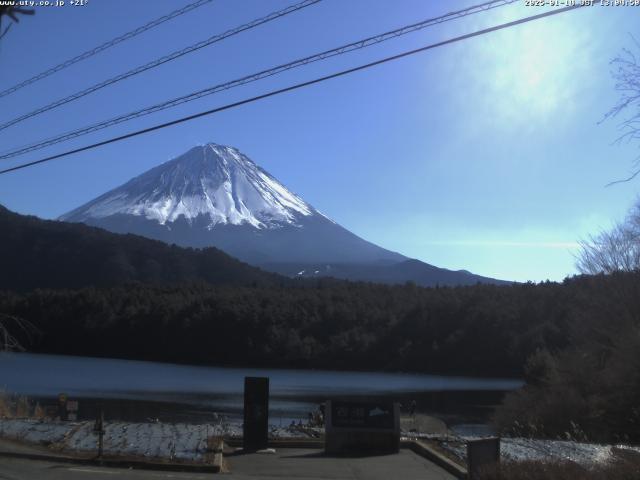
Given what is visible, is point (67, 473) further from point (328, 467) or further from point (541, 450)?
point (541, 450)

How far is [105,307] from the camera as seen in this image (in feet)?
365

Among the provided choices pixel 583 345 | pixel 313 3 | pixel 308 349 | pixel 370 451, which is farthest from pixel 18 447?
pixel 308 349

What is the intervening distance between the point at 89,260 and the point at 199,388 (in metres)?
95.7

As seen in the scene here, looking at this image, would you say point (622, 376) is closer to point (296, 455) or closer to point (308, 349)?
point (296, 455)

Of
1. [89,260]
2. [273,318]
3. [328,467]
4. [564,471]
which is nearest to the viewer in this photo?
[564,471]

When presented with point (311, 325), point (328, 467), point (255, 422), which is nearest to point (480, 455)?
point (328, 467)

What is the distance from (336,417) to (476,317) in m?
84.9

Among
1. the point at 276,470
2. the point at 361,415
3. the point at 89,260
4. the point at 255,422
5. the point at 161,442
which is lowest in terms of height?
the point at 276,470

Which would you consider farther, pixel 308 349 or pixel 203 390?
pixel 308 349

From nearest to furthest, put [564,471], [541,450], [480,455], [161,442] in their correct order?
[564,471] < [480,455] < [541,450] < [161,442]

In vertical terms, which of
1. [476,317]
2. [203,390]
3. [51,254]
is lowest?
[203,390]

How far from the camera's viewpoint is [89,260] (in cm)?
14938

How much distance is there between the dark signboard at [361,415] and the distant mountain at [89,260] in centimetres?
12856

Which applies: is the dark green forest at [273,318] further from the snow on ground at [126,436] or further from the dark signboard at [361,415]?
the dark signboard at [361,415]
